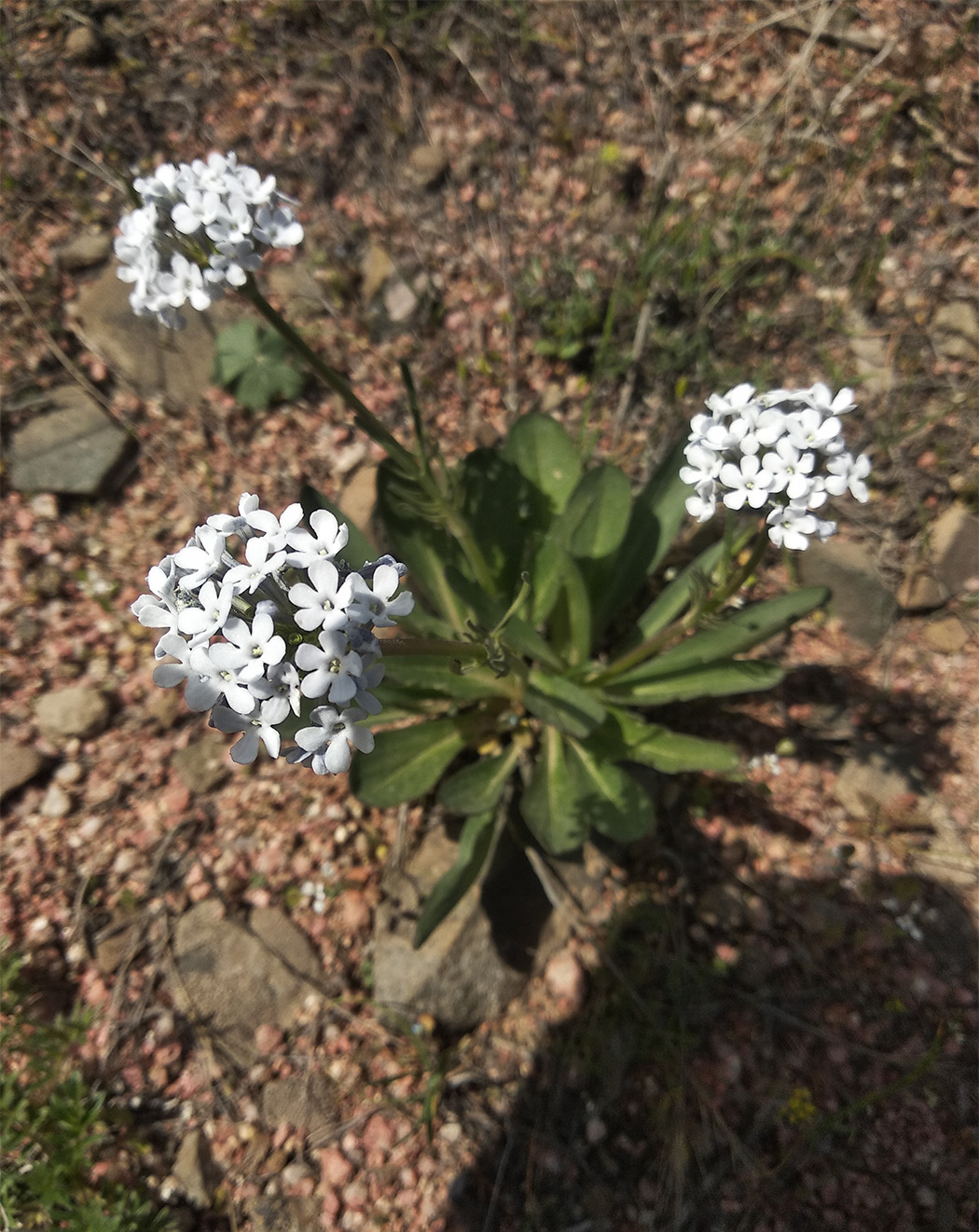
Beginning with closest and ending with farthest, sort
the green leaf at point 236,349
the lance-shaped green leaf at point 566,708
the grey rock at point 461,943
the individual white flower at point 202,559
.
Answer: the individual white flower at point 202,559
the lance-shaped green leaf at point 566,708
the grey rock at point 461,943
the green leaf at point 236,349

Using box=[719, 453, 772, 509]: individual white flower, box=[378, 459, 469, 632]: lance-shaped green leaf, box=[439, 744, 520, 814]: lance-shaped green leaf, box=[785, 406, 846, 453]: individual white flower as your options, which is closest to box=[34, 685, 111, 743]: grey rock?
box=[378, 459, 469, 632]: lance-shaped green leaf

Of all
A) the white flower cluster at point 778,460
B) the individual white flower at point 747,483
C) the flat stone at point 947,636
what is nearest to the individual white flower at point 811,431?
the white flower cluster at point 778,460

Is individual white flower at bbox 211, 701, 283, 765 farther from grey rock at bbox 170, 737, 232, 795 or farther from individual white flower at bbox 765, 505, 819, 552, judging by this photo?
grey rock at bbox 170, 737, 232, 795

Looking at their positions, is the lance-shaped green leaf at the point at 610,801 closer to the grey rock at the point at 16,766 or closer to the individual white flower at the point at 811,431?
the individual white flower at the point at 811,431

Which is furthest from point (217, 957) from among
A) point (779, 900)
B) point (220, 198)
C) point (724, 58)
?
point (724, 58)

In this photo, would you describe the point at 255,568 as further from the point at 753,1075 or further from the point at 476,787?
the point at 753,1075

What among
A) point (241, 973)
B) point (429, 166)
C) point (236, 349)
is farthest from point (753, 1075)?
point (429, 166)
